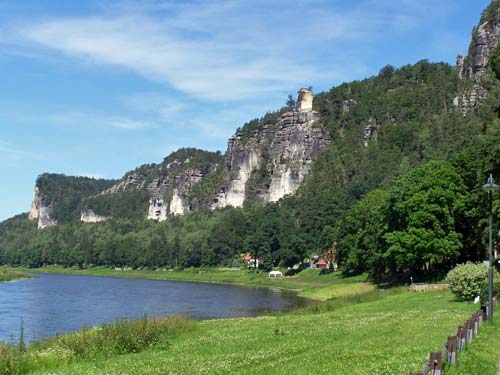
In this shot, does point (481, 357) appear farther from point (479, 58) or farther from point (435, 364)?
point (479, 58)

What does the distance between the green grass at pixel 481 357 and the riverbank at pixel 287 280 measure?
34058mm

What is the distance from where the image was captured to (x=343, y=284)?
88.9 metres

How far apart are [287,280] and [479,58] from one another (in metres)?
105

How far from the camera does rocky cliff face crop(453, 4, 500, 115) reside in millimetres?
170875

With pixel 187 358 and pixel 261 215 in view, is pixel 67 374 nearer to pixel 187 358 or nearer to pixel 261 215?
pixel 187 358

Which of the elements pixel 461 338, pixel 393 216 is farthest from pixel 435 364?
pixel 393 216

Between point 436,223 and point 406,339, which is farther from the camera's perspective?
point 436,223

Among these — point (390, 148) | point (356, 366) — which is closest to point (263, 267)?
point (390, 148)

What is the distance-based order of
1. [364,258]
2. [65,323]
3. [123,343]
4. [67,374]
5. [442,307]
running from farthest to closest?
[364,258] < [65,323] < [442,307] < [123,343] < [67,374]

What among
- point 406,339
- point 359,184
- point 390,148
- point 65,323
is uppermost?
point 390,148

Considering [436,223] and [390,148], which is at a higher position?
[390,148]

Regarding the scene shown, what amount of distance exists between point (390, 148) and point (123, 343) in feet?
567

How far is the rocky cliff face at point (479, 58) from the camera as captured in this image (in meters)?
171

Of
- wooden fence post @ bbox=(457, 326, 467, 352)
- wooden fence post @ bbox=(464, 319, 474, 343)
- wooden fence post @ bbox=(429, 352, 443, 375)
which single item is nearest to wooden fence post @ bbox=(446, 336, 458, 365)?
wooden fence post @ bbox=(457, 326, 467, 352)
